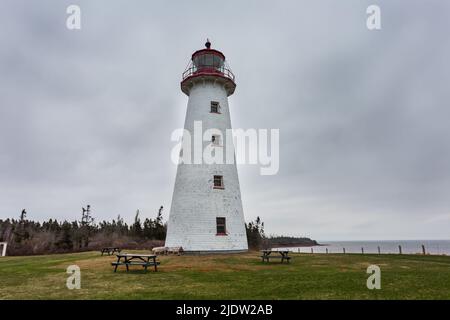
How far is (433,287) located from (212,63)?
1927cm

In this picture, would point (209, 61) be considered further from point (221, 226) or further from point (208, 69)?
point (221, 226)

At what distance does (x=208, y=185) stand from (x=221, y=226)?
2.75 meters

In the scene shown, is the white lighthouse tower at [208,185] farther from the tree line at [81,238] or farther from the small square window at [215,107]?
the tree line at [81,238]

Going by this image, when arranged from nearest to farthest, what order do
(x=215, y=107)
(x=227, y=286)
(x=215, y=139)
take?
(x=227, y=286)
(x=215, y=139)
(x=215, y=107)

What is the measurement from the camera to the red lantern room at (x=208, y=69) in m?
22.2

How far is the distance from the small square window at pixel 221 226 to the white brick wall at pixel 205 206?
0.75ft

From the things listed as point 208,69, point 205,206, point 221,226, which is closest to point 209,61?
point 208,69

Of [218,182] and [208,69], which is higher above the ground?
[208,69]

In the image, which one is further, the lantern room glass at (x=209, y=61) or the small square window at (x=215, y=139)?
the lantern room glass at (x=209, y=61)

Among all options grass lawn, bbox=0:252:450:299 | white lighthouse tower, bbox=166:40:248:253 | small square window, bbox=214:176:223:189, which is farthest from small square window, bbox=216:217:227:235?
grass lawn, bbox=0:252:450:299

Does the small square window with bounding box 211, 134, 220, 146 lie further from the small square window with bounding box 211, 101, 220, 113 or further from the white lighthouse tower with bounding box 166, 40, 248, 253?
the small square window with bounding box 211, 101, 220, 113

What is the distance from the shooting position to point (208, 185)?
2019 cm

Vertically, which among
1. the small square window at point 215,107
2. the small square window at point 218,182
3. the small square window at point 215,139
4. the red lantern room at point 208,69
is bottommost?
the small square window at point 218,182

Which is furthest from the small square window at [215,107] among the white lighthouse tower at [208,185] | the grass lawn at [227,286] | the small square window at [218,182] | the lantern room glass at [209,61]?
the grass lawn at [227,286]
